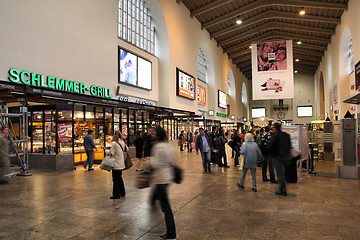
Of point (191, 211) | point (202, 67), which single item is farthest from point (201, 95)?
point (191, 211)

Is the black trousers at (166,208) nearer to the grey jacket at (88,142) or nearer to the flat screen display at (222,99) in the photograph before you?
the grey jacket at (88,142)

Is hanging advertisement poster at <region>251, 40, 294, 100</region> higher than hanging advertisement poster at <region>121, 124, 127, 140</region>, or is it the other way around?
hanging advertisement poster at <region>251, 40, 294, 100</region>

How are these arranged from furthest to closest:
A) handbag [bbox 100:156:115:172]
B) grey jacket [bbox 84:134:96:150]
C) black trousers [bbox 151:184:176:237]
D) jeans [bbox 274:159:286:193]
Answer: grey jacket [bbox 84:134:96:150] → jeans [bbox 274:159:286:193] → handbag [bbox 100:156:115:172] → black trousers [bbox 151:184:176:237]

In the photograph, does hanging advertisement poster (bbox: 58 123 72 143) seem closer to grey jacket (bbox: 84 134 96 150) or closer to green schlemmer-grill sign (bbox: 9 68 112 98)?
grey jacket (bbox: 84 134 96 150)

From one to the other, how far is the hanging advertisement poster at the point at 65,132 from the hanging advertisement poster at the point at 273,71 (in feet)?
41.7

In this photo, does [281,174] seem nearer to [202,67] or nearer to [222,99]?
[202,67]

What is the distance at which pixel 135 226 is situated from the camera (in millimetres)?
4328

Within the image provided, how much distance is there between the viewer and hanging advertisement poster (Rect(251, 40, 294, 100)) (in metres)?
18.3

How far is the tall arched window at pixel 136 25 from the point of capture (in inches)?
671

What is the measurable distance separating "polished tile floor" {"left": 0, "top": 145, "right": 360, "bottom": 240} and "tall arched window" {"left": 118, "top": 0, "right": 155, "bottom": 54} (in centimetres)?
1217

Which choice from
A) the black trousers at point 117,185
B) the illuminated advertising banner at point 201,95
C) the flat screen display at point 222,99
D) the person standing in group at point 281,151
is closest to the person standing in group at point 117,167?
the black trousers at point 117,185

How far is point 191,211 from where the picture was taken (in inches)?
200

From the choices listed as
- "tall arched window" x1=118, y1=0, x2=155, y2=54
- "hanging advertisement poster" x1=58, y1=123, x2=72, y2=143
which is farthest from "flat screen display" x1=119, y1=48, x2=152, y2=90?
"hanging advertisement poster" x1=58, y1=123, x2=72, y2=143

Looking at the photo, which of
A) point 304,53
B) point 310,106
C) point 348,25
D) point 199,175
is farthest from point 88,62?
point 310,106
